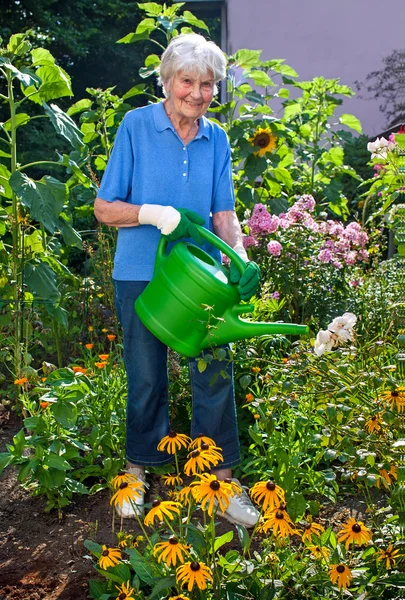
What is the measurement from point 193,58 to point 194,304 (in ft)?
2.26

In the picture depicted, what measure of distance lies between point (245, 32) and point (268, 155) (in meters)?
4.70

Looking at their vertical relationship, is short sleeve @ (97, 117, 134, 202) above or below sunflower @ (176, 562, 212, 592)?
above

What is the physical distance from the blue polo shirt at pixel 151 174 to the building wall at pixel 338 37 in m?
6.08

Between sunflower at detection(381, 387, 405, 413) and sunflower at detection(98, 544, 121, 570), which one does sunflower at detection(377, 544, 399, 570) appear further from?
sunflower at detection(98, 544, 121, 570)

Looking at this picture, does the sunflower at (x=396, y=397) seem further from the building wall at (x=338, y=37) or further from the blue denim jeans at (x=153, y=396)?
the building wall at (x=338, y=37)

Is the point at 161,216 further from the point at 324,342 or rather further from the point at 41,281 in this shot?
the point at 41,281

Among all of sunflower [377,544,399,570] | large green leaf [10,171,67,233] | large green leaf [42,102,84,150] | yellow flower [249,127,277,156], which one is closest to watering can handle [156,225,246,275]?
large green leaf [10,171,67,233]

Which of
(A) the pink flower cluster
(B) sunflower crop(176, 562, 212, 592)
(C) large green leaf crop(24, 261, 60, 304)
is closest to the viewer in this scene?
(B) sunflower crop(176, 562, 212, 592)

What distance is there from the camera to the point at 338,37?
8102 millimetres

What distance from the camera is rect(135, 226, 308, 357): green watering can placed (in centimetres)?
208

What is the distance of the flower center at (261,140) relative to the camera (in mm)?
4211

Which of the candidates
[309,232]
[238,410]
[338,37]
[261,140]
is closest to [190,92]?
[238,410]

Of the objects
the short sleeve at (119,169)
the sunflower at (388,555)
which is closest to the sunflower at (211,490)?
the sunflower at (388,555)

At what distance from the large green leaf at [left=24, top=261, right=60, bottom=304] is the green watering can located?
861 millimetres
